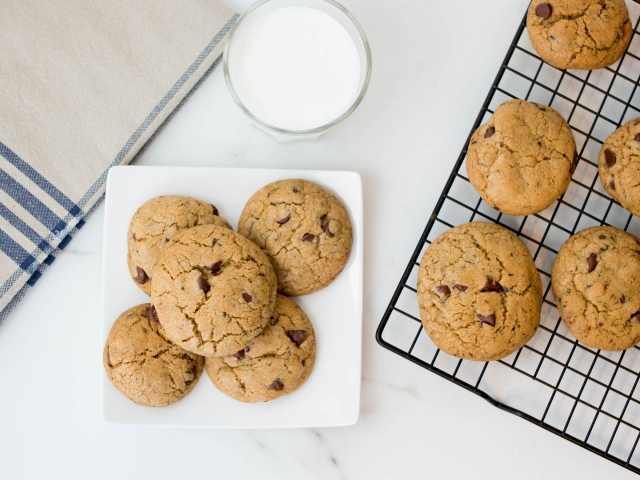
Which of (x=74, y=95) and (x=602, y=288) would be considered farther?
(x=74, y=95)

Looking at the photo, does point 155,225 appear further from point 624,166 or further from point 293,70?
point 624,166

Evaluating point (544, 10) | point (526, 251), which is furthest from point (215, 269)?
point (544, 10)

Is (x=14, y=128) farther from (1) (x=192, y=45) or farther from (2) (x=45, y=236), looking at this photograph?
(1) (x=192, y=45)

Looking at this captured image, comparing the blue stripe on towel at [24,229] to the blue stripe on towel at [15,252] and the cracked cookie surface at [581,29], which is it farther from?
the cracked cookie surface at [581,29]

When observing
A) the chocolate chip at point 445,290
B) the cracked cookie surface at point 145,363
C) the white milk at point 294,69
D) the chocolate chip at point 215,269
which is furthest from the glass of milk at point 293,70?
the cracked cookie surface at point 145,363

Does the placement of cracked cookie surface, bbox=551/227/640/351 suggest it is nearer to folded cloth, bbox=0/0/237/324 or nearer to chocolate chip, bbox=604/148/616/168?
chocolate chip, bbox=604/148/616/168

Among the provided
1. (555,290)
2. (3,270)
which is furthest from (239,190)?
(555,290)
